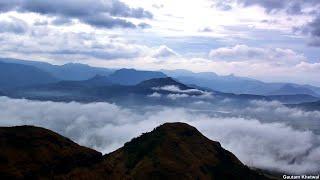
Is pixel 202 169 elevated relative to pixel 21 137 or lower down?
lower down

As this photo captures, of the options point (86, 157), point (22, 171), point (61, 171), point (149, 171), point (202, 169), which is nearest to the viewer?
point (22, 171)

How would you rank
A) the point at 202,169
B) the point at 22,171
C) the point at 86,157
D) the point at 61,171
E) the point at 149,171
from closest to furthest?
the point at 22,171 < the point at 61,171 < the point at 86,157 < the point at 149,171 < the point at 202,169

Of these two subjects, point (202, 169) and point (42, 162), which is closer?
point (42, 162)

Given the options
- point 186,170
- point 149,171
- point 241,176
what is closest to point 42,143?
point 149,171

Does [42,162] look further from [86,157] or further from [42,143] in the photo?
[86,157]

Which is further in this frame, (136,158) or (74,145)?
(136,158)

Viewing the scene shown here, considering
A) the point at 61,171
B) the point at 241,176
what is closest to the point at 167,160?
the point at 241,176

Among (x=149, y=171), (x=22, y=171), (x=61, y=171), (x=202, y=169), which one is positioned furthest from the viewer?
(x=202, y=169)

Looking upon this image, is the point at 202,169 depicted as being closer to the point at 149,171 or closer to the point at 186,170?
the point at 186,170

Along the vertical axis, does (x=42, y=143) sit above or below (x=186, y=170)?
above
